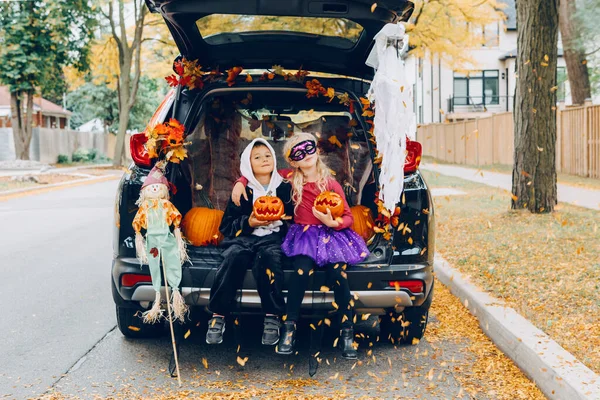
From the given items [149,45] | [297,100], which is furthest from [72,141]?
[297,100]

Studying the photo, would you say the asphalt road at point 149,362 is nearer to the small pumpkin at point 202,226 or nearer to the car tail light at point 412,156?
the small pumpkin at point 202,226

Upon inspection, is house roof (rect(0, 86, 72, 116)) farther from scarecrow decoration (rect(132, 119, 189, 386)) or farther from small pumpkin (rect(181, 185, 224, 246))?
scarecrow decoration (rect(132, 119, 189, 386))

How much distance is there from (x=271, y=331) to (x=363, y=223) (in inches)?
38.6

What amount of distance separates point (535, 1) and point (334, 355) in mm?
6818

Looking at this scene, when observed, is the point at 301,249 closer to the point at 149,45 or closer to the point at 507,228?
the point at 507,228

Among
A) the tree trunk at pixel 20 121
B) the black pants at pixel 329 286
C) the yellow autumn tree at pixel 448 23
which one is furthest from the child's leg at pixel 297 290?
the tree trunk at pixel 20 121

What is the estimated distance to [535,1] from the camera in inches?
389

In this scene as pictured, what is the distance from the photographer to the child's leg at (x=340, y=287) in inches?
172

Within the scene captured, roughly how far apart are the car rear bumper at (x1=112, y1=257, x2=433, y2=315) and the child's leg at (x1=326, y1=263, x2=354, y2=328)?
0.03 m

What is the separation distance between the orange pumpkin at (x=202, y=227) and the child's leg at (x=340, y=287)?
0.81 m

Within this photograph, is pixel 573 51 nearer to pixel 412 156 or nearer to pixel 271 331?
pixel 412 156

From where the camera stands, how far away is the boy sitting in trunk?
436cm

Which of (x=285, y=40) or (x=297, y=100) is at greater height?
(x=285, y=40)

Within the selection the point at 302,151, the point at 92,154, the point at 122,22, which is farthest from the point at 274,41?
the point at 92,154
